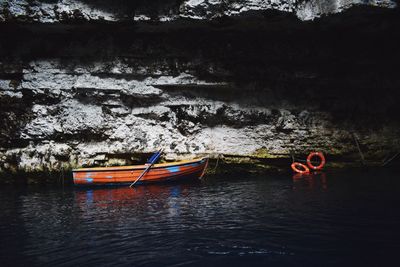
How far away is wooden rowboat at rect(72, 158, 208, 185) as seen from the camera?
12.5 metres

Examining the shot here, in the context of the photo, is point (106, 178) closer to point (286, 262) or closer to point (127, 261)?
point (127, 261)

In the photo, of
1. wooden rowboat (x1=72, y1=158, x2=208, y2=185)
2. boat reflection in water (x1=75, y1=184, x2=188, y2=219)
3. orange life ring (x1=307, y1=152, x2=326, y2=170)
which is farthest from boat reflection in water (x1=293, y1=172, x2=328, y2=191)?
wooden rowboat (x1=72, y1=158, x2=208, y2=185)

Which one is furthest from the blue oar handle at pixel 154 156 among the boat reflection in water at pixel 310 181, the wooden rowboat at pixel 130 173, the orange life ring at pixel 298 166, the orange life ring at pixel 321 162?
the orange life ring at pixel 321 162

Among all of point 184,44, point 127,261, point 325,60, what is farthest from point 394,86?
point 127,261

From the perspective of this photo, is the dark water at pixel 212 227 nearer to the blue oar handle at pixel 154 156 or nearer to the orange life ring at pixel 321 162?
the blue oar handle at pixel 154 156

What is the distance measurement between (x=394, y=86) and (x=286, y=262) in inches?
535

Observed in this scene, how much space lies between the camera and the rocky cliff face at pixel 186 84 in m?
12.4

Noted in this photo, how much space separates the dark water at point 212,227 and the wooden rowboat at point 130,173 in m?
1.74

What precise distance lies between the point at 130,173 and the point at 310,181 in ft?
23.1

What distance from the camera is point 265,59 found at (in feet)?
46.0

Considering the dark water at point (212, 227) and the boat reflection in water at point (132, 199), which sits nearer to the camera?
the dark water at point (212, 227)

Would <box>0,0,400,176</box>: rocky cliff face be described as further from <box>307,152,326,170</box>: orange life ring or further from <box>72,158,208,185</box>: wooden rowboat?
<box>72,158,208,185</box>: wooden rowboat

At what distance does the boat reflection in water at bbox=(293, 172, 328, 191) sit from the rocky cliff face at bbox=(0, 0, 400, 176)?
1.98 meters

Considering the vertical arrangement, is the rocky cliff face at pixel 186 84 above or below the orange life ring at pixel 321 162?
above
